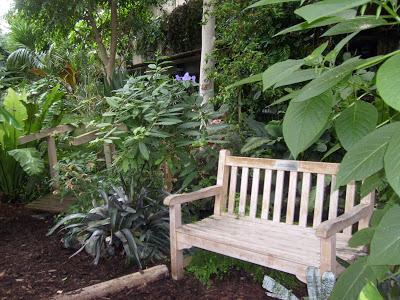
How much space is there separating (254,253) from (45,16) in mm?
7931

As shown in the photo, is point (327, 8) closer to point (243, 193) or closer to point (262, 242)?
point (262, 242)

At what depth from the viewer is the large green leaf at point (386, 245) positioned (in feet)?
1.89

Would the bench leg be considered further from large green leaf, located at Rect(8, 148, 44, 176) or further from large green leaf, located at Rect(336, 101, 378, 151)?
large green leaf, located at Rect(336, 101, 378, 151)

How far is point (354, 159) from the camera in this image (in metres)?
0.60

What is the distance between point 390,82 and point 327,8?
10cm

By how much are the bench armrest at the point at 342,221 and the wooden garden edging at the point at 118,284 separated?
1380mm

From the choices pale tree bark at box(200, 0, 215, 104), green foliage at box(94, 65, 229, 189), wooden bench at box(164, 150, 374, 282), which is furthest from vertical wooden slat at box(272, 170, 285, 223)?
pale tree bark at box(200, 0, 215, 104)

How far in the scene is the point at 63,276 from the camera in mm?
3412

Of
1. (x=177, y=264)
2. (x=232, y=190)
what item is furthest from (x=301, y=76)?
(x=232, y=190)

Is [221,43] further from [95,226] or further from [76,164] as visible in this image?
[95,226]

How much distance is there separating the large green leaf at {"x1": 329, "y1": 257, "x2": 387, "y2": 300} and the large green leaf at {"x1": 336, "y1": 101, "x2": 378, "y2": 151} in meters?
0.21

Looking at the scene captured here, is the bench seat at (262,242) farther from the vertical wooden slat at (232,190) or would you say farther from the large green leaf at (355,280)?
the large green leaf at (355,280)

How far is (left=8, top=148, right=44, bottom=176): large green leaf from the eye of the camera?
4617mm

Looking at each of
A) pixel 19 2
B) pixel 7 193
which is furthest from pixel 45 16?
pixel 7 193
